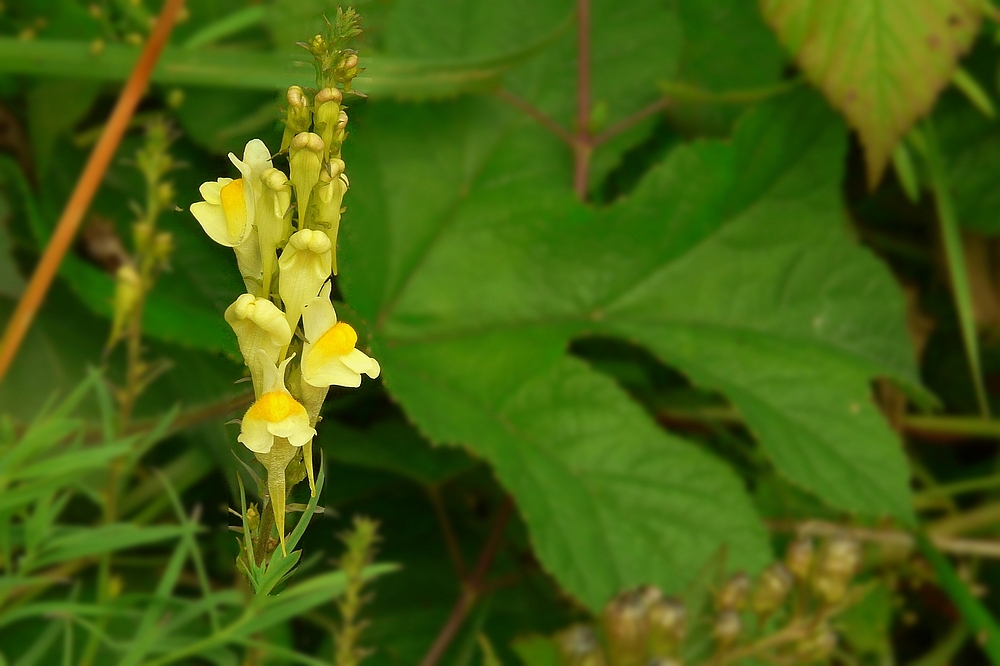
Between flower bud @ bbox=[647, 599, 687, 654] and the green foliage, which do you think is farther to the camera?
the green foliage

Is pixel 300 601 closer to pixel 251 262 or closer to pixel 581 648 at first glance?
pixel 581 648

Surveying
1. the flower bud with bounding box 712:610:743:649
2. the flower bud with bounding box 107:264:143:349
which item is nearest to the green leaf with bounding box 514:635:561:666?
the flower bud with bounding box 712:610:743:649

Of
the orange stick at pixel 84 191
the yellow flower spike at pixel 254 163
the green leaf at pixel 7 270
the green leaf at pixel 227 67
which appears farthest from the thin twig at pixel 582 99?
the yellow flower spike at pixel 254 163

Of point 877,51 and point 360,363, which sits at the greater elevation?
point 877,51

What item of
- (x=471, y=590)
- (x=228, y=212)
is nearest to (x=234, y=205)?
(x=228, y=212)

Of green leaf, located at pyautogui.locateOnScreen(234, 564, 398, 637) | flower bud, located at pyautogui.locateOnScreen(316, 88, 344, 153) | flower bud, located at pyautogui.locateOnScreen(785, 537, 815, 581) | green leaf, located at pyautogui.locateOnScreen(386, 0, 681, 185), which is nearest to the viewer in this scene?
flower bud, located at pyautogui.locateOnScreen(316, 88, 344, 153)

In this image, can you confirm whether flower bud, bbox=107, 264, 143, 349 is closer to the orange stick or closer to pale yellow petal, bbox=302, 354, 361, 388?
the orange stick
